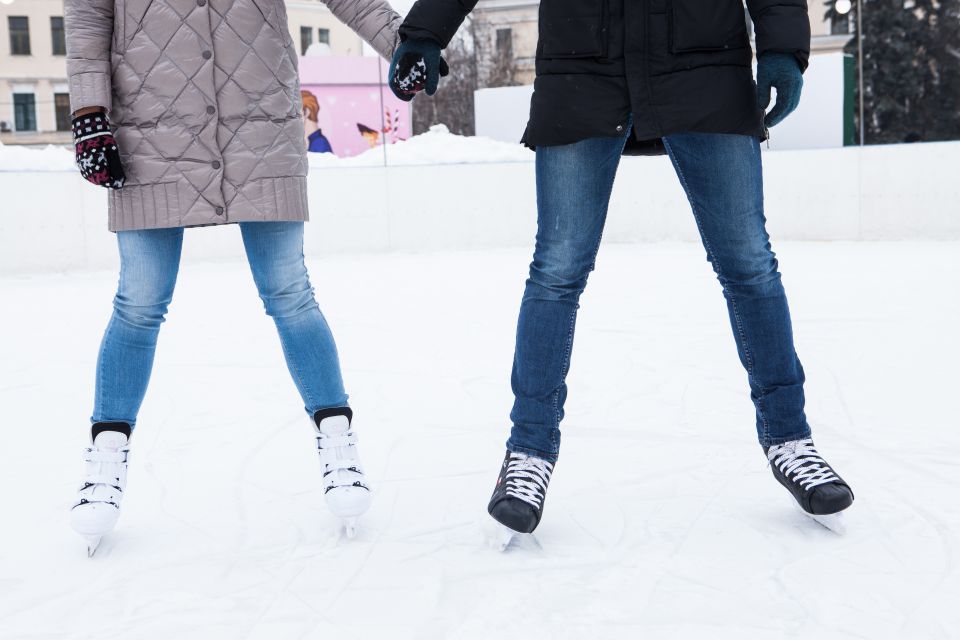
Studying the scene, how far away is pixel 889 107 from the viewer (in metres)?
8.90

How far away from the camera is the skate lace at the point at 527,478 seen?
5.38 feet

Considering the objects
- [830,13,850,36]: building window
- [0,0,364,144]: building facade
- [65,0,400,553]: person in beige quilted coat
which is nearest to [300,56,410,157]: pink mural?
[0,0,364,144]: building facade

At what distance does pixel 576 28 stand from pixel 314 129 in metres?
7.51

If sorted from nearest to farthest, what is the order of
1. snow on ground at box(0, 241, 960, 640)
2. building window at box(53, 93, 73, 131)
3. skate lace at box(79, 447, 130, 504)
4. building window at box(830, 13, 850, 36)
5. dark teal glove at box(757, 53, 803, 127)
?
snow on ground at box(0, 241, 960, 640), dark teal glove at box(757, 53, 803, 127), skate lace at box(79, 447, 130, 504), building window at box(53, 93, 73, 131), building window at box(830, 13, 850, 36)

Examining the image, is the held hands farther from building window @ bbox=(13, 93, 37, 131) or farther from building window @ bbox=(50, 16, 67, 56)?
building window @ bbox=(13, 93, 37, 131)

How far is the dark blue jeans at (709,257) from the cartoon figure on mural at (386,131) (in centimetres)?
666

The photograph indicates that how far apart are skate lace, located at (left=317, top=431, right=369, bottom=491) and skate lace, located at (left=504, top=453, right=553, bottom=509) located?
0.25m

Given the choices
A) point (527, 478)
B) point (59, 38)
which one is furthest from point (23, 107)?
point (527, 478)

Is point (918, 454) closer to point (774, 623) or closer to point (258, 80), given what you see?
point (774, 623)

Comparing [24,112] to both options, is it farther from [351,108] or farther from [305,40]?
[305,40]

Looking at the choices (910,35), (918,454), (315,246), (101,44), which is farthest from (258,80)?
(910,35)

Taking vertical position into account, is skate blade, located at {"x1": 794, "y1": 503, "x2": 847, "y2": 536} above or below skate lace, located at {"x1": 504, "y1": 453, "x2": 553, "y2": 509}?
below

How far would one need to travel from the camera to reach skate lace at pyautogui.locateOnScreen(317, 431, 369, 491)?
175 centimetres

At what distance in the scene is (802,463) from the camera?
1684mm
